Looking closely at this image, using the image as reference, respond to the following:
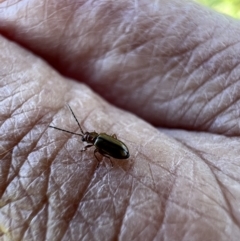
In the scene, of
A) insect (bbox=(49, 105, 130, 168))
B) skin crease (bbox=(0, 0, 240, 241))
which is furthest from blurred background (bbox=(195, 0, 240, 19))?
insect (bbox=(49, 105, 130, 168))

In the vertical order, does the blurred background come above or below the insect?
above

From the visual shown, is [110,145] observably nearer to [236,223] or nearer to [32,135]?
[32,135]

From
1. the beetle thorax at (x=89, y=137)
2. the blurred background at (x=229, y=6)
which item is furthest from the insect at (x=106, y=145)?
the blurred background at (x=229, y=6)

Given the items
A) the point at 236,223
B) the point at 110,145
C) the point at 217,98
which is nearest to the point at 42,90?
the point at 110,145

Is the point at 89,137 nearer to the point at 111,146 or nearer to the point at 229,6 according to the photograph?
the point at 111,146

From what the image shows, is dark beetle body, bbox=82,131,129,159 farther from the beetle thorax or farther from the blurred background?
the blurred background

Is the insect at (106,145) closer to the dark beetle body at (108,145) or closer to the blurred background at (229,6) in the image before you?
the dark beetle body at (108,145)

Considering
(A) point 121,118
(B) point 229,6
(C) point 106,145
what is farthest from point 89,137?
(B) point 229,6

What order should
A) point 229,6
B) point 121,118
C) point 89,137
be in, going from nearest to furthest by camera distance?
point 89,137 < point 121,118 < point 229,6

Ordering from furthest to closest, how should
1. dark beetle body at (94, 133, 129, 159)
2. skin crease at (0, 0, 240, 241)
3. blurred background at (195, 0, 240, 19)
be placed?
blurred background at (195, 0, 240, 19), dark beetle body at (94, 133, 129, 159), skin crease at (0, 0, 240, 241)
